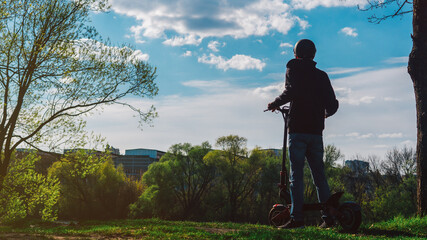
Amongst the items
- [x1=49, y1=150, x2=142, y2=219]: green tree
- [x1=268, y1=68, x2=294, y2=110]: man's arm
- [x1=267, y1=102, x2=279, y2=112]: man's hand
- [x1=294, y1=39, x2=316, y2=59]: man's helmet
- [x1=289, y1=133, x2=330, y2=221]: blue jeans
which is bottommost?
[x1=49, y1=150, x2=142, y2=219]: green tree

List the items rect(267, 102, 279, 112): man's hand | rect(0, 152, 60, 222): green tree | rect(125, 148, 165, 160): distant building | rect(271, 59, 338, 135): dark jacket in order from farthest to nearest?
1. rect(125, 148, 165, 160): distant building
2. rect(0, 152, 60, 222): green tree
3. rect(267, 102, 279, 112): man's hand
4. rect(271, 59, 338, 135): dark jacket

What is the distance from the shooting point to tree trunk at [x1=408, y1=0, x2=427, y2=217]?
1077cm

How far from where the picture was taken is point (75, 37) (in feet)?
54.7

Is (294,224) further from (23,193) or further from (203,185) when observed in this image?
(203,185)

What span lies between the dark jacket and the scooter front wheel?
5.28ft

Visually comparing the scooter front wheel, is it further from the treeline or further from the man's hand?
the treeline

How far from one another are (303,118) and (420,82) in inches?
276

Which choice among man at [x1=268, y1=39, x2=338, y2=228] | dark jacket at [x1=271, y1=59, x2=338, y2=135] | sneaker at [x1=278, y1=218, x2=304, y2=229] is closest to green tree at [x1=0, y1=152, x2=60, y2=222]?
sneaker at [x1=278, y1=218, x2=304, y2=229]

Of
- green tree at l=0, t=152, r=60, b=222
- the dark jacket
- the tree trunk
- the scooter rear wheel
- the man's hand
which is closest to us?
the scooter rear wheel

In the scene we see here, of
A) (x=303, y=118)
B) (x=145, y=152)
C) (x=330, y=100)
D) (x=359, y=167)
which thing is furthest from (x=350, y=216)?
(x=145, y=152)

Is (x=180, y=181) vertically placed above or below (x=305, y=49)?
below

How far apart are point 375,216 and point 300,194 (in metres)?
42.4

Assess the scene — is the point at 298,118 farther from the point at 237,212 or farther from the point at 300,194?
the point at 237,212

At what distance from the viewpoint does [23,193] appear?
59.3 feet
